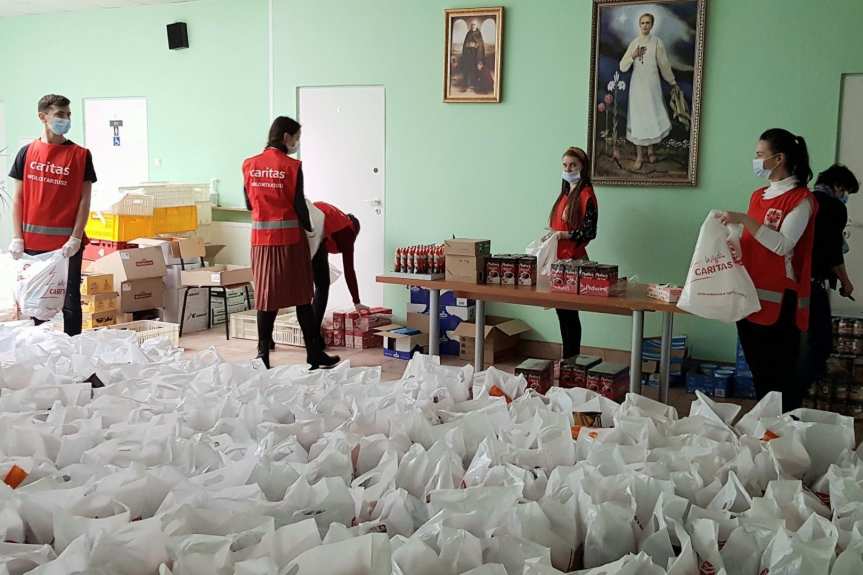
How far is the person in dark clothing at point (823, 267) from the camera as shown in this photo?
4.18 metres

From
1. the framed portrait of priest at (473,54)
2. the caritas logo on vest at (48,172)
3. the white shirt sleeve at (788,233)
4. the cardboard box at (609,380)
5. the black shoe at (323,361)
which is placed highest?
the framed portrait of priest at (473,54)

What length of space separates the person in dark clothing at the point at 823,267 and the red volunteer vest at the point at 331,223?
9.75 feet

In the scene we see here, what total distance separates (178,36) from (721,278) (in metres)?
5.95

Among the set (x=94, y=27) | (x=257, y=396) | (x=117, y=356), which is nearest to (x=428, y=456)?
(x=257, y=396)

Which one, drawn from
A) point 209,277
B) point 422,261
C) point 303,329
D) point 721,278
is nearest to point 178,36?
point 209,277

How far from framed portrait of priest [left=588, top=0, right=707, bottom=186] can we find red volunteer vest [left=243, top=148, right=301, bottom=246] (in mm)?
2188

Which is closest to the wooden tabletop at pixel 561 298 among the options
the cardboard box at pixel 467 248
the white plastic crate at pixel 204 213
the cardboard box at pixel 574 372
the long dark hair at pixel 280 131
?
the cardboard box at pixel 467 248

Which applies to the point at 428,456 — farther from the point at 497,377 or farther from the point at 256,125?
the point at 256,125

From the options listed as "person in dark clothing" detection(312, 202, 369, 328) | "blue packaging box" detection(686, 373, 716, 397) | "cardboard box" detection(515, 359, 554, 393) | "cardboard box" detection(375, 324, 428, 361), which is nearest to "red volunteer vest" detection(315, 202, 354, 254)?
"person in dark clothing" detection(312, 202, 369, 328)

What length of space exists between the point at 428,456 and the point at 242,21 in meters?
6.48

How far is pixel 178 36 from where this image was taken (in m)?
7.93

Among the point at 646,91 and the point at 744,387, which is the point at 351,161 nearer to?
the point at 646,91

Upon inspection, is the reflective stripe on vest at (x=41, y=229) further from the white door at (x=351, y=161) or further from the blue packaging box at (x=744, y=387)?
the blue packaging box at (x=744, y=387)

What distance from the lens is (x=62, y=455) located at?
6.33ft
